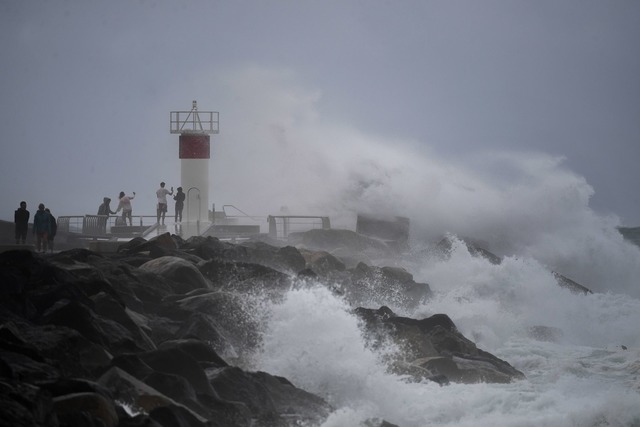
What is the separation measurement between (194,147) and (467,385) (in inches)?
666

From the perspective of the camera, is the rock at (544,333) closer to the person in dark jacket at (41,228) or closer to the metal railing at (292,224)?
the person in dark jacket at (41,228)

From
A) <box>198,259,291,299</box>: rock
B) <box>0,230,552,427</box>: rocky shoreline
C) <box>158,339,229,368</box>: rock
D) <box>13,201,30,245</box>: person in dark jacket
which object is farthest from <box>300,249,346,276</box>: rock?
<box>158,339,229,368</box>: rock

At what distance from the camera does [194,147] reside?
2608cm

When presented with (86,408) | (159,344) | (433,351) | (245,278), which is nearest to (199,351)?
(159,344)

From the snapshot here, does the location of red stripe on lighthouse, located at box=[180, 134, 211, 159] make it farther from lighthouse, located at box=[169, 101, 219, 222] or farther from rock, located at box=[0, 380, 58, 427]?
rock, located at box=[0, 380, 58, 427]

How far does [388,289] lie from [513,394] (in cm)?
697

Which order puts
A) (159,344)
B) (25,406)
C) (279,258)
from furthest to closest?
(279,258) → (159,344) → (25,406)

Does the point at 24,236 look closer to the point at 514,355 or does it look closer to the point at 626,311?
the point at 514,355

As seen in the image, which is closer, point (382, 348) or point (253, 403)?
point (253, 403)

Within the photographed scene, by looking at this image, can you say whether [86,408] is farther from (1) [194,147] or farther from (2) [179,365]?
(1) [194,147]

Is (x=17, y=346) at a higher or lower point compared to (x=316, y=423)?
higher

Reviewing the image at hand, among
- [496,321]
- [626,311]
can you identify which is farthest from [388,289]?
[626,311]

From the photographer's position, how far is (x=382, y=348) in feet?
36.8

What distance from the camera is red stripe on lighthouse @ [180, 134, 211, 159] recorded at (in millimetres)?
26031
